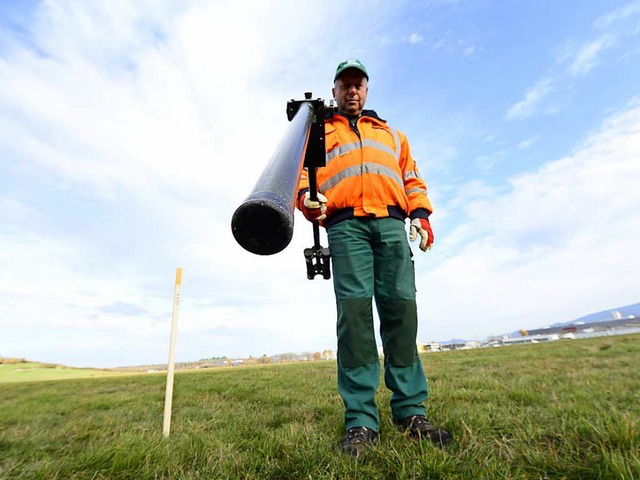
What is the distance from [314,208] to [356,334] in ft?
3.46

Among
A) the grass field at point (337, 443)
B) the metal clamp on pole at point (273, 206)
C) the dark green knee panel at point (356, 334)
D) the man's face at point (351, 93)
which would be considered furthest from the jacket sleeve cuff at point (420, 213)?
the metal clamp on pole at point (273, 206)

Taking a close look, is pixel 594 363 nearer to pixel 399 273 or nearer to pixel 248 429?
pixel 399 273

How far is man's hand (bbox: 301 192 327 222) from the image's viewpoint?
2111mm

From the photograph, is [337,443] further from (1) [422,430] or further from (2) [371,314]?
(2) [371,314]

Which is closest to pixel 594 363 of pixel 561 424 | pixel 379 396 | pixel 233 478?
pixel 379 396

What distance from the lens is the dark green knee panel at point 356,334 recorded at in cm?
267

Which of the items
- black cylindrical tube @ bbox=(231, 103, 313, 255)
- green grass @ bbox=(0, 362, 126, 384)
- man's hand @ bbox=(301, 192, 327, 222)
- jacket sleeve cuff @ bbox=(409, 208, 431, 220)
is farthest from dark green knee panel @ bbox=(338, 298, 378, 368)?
green grass @ bbox=(0, 362, 126, 384)

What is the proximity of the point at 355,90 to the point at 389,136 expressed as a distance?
0.53 metres

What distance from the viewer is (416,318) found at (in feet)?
9.56

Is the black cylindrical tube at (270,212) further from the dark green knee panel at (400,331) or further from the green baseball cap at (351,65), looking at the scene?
the green baseball cap at (351,65)

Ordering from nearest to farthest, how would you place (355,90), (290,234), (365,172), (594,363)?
(290,234) → (365,172) → (355,90) → (594,363)

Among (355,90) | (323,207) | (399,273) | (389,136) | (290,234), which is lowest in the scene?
(290,234)

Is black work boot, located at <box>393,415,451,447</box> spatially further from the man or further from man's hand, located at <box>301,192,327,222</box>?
man's hand, located at <box>301,192,327,222</box>

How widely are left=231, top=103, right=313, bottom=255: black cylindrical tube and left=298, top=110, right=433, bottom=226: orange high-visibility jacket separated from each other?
1.84 meters
